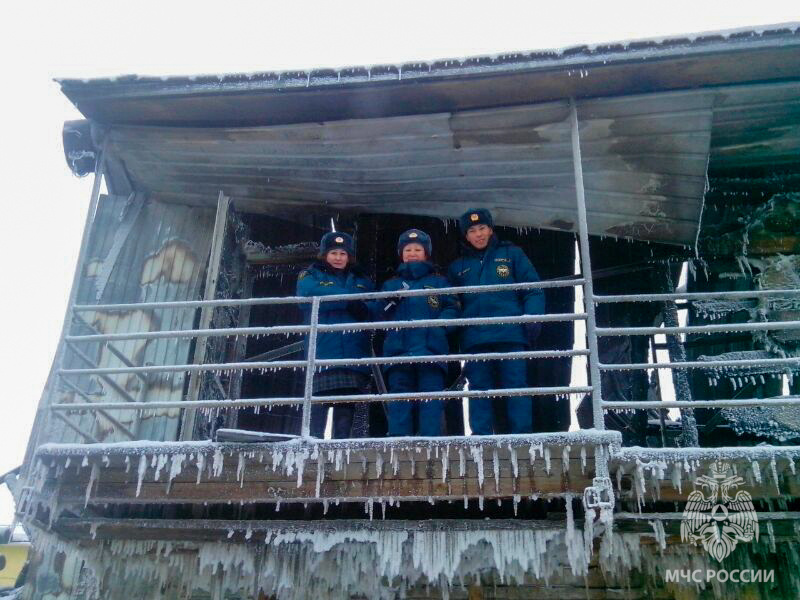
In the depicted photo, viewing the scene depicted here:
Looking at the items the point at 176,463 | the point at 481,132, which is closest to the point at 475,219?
the point at 481,132

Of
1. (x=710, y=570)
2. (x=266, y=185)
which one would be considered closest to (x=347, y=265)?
(x=266, y=185)

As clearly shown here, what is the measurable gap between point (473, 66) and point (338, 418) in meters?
3.21

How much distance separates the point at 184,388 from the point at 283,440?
7.09 feet

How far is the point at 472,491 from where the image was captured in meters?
5.75

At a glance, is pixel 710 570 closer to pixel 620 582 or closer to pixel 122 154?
pixel 620 582

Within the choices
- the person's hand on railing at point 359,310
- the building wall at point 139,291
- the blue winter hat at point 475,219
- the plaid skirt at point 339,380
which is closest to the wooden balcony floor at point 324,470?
the plaid skirt at point 339,380

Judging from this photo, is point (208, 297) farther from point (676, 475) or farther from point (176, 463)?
point (676, 475)

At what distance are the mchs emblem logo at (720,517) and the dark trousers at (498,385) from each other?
1363 millimetres

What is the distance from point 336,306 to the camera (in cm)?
712

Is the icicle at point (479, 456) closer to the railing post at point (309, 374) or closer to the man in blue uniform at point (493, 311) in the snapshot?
the man in blue uniform at point (493, 311)

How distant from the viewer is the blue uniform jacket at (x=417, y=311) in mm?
6605

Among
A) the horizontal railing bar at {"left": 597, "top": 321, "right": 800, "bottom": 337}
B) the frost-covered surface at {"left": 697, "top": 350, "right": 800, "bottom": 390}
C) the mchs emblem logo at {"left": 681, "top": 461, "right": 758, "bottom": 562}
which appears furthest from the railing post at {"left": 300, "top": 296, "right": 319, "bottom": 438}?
the frost-covered surface at {"left": 697, "top": 350, "right": 800, "bottom": 390}

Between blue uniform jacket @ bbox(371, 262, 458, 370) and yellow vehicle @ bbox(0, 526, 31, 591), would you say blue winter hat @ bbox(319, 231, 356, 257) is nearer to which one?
blue uniform jacket @ bbox(371, 262, 458, 370)

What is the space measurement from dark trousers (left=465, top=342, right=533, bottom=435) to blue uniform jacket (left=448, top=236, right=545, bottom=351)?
0.34 feet
